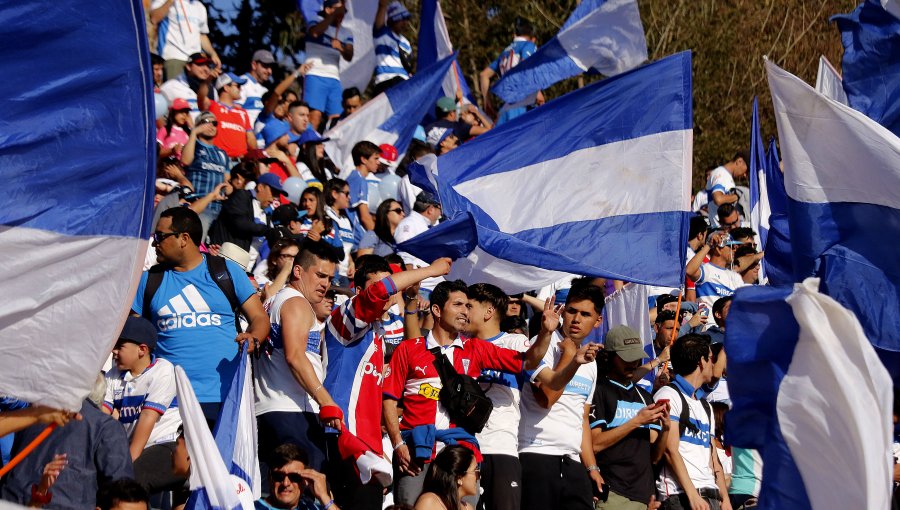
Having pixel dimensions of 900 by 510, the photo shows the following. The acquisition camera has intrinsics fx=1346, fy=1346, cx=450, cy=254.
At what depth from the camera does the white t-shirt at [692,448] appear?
9.27m

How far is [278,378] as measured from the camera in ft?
25.3

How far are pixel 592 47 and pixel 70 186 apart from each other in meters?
7.58

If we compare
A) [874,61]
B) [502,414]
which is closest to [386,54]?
[502,414]

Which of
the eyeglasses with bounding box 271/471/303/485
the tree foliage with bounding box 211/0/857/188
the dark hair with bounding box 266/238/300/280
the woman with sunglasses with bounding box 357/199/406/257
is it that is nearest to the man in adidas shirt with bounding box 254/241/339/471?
the eyeglasses with bounding box 271/471/303/485

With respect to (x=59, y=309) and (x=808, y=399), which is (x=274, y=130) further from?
(x=808, y=399)

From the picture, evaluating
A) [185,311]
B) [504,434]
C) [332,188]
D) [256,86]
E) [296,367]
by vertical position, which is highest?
[185,311]

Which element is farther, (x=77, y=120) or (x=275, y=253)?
(x=275, y=253)

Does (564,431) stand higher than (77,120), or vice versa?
(77,120)

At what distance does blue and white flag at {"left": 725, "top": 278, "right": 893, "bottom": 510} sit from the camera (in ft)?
15.8

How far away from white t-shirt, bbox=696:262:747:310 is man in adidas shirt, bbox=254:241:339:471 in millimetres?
6444

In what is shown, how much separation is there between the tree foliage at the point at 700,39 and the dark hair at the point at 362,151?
24.2 ft

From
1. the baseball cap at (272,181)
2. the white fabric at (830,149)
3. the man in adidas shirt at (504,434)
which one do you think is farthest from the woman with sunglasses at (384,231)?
the white fabric at (830,149)

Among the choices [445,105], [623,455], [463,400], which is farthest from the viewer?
[445,105]

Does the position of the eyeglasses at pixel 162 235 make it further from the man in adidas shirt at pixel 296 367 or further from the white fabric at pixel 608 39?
the white fabric at pixel 608 39
